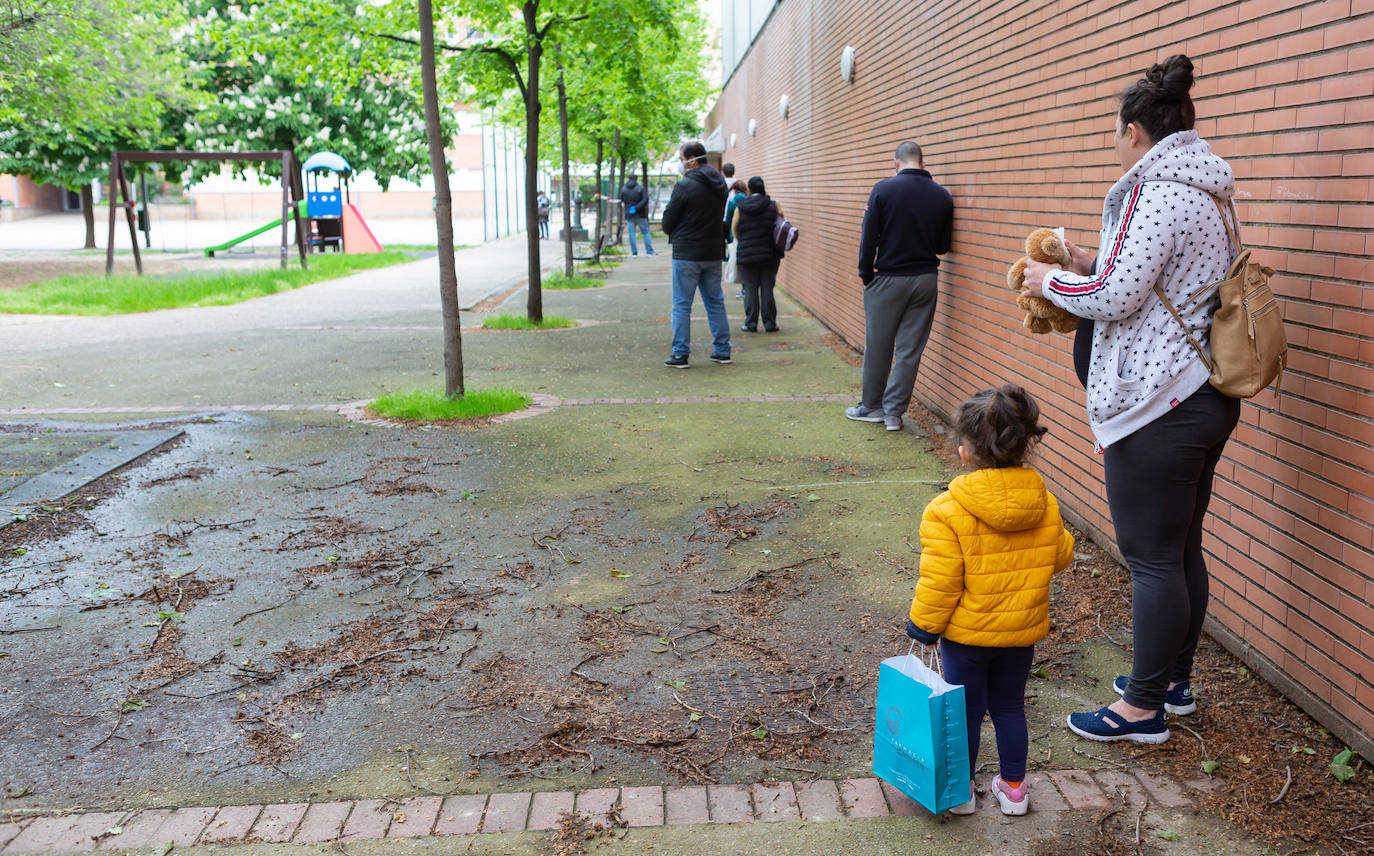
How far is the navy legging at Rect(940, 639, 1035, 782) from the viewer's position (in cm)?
298

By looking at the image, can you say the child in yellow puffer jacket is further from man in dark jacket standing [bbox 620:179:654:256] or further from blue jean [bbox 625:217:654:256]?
blue jean [bbox 625:217:654:256]

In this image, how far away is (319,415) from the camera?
8.46 meters

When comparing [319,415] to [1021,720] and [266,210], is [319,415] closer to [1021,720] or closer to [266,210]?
[1021,720]

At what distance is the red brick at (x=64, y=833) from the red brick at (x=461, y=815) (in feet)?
2.85

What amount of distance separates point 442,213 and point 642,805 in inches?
238

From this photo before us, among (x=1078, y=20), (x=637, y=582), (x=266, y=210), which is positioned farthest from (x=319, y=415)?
(x=266, y=210)

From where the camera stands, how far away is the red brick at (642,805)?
9.92 ft

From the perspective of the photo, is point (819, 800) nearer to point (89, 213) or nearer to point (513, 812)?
point (513, 812)

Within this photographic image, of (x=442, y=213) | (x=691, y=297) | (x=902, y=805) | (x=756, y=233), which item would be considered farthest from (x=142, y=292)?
(x=902, y=805)

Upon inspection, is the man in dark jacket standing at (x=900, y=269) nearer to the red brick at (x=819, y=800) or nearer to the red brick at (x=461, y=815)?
the red brick at (x=819, y=800)

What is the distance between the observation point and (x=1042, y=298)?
3523 mm

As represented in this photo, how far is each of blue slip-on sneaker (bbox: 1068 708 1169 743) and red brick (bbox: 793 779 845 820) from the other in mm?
829

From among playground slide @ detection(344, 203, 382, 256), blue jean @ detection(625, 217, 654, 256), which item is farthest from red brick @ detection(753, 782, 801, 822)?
playground slide @ detection(344, 203, 382, 256)

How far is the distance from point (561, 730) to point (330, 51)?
8146mm
